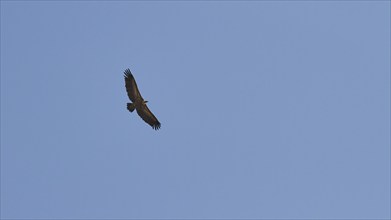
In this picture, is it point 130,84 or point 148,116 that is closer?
point 130,84

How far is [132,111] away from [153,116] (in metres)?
2.29

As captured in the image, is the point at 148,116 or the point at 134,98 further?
the point at 148,116

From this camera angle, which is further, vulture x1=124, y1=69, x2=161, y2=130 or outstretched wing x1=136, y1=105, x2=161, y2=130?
outstretched wing x1=136, y1=105, x2=161, y2=130

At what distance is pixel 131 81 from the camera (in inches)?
2852

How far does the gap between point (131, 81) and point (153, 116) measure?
155 inches

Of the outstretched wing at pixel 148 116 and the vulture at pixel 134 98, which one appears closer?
the vulture at pixel 134 98

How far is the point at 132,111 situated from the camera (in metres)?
73.4

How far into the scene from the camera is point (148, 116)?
75.0 m

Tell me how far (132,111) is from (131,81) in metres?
2.32

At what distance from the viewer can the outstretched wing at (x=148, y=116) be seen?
74.1 metres

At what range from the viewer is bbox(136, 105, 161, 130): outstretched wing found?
74.1 meters

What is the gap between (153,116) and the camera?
7512 centimetres
